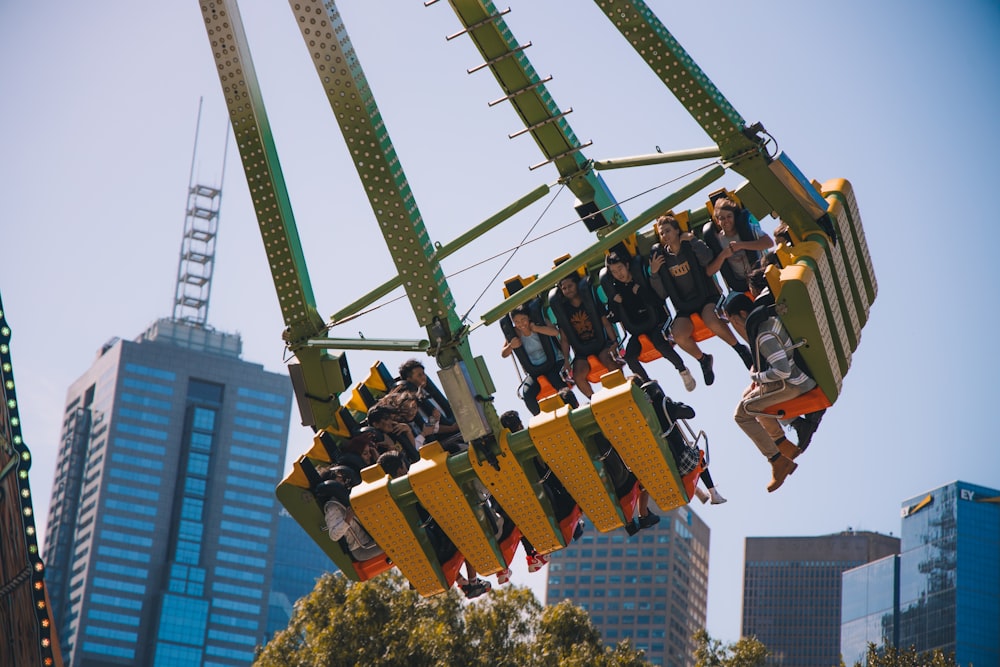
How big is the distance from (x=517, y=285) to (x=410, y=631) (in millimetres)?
12190

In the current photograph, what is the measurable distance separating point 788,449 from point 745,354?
3.41 feet

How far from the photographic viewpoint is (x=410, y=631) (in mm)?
26625

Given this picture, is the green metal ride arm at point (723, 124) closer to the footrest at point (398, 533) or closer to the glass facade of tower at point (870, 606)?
the footrest at point (398, 533)

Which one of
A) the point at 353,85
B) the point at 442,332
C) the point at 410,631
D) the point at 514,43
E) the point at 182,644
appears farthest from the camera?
the point at 182,644

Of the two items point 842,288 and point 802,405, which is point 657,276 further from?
point 802,405

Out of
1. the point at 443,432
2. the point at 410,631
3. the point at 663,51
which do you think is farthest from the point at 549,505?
the point at 410,631

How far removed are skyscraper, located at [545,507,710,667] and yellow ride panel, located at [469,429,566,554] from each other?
460 feet

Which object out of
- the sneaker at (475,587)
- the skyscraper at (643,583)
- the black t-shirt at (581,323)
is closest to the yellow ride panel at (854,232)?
the black t-shirt at (581,323)

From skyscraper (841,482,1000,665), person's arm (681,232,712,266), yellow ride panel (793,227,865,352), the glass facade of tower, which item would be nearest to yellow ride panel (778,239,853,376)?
yellow ride panel (793,227,865,352)

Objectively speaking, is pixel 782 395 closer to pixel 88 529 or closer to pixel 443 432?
pixel 443 432

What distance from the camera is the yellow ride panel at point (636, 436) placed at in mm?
13453

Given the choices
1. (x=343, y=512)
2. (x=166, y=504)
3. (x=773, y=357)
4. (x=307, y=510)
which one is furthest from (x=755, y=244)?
(x=166, y=504)

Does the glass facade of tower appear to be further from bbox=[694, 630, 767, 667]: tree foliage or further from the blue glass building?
bbox=[694, 630, 767, 667]: tree foliage

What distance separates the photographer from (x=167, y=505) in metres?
148
